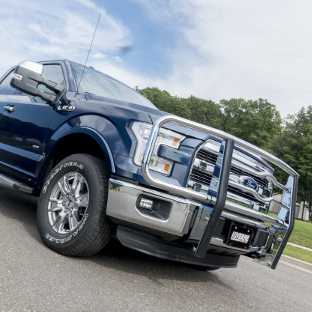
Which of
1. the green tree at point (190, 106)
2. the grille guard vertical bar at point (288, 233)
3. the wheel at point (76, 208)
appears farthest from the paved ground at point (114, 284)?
the green tree at point (190, 106)

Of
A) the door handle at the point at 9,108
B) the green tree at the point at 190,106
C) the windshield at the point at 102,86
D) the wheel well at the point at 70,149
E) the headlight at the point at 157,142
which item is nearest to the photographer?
the headlight at the point at 157,142

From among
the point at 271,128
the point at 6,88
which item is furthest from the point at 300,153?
the point at 6,88

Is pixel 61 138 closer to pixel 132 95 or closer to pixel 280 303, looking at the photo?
pixel 132 95

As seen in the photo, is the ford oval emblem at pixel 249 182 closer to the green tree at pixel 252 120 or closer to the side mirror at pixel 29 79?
the side mirror at pixel 29 79

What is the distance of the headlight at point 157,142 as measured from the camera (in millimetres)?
2725

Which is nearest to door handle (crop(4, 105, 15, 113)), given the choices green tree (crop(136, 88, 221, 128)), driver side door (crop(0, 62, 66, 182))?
driver side door (crop(0, 62, 66, 182))

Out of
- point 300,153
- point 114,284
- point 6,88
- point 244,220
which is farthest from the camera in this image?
point 300,153

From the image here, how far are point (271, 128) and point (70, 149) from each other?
160 ft

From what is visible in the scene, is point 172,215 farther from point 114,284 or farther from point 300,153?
point 300,153

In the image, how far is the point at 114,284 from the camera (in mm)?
2650

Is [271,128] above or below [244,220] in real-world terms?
above

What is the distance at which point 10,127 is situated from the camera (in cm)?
423

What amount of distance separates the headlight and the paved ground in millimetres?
955

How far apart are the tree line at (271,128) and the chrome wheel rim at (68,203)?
1514 inches
